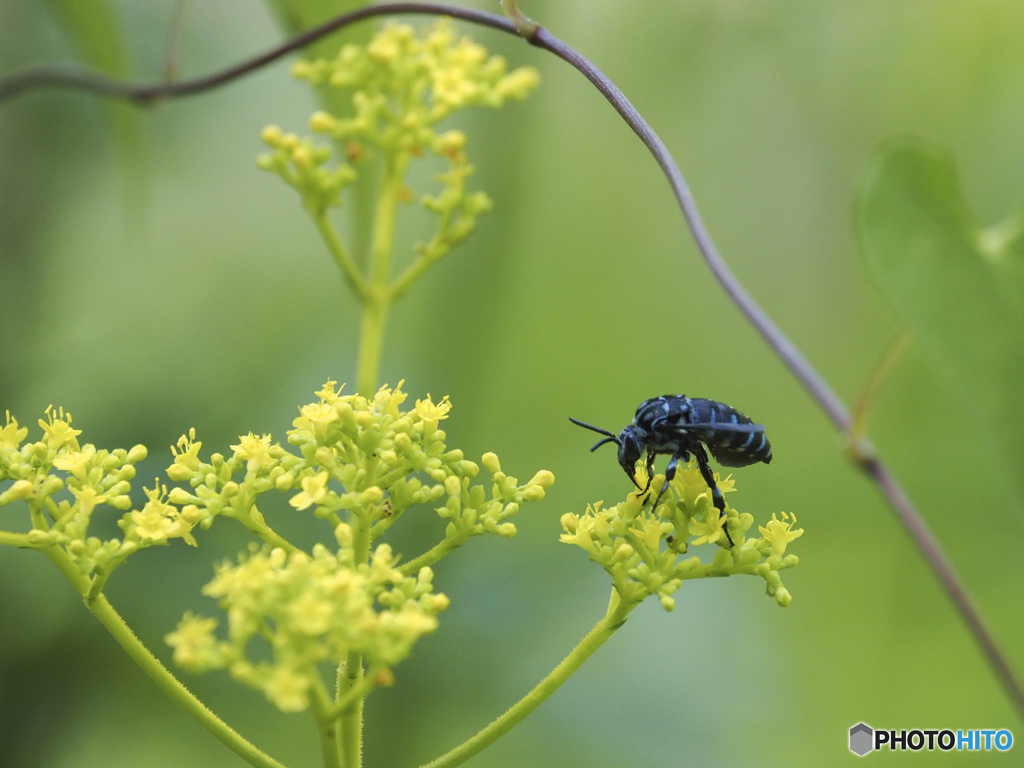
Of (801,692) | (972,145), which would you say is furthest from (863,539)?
(972,145)

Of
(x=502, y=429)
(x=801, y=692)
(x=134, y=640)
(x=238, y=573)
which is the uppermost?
(x=238, y=573)

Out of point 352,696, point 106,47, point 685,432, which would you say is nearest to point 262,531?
point 352,696

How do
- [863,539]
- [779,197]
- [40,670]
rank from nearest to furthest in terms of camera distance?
1. [40,670]
2. [863,539]
3. [779,197]

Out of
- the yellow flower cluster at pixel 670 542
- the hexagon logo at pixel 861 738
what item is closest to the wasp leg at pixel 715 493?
the yellow flower cluster at pixel 670 542

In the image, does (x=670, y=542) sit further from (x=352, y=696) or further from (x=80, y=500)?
(x=80, y=500)

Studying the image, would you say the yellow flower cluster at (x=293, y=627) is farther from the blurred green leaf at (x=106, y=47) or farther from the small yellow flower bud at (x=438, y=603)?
the blurred green leaf at (x=106, y=47)

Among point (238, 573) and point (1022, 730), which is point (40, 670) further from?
point (1022, 730)
